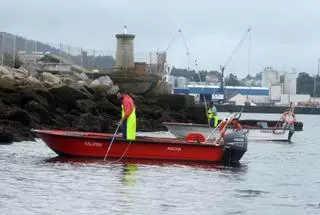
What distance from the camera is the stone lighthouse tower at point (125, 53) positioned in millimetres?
55562

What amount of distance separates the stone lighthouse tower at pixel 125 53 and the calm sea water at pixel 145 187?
25.9m

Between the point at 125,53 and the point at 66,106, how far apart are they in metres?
15.0

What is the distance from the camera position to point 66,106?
137 feet

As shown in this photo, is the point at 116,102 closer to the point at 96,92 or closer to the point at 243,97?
the point at 96,92

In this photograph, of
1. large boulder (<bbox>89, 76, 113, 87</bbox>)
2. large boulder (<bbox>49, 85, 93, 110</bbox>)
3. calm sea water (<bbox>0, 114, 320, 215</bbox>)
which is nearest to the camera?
calm sea water (<bbox>0, 114, 320, 215</bbox>)

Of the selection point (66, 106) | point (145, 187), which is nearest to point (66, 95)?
point (66, 106)

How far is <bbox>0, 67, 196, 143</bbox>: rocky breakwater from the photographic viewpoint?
34.2 m

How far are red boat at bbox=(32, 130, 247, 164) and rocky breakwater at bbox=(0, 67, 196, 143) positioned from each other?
5.87 m

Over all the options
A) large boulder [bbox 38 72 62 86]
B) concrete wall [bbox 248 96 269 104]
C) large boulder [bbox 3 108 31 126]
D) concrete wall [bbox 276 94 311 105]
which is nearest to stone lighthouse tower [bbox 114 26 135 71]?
large boulder [bbox 38 72 62 86]

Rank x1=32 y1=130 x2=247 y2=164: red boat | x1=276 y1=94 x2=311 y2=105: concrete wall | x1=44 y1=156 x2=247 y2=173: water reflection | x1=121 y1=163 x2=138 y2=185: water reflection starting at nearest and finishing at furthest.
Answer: x1=121 y1=163 x2=138 y2=185: water reflection < x1=44 y1=156 x2=247 y2=173: water reflection < x1=32 y1=130 x2=247 y2=164: red boat < x1=276 y1=94 x2=311 y2=105: concrete wall

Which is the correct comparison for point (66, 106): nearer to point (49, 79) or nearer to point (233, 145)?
point (49, 79)

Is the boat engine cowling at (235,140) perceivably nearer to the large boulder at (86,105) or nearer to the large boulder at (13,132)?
the large boulder at (13,132)

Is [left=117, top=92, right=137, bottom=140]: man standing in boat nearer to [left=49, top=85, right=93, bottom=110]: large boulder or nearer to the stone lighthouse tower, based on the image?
[left=49, top=85, right=93, bottom=110]: large boulder

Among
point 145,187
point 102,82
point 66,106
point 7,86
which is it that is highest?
point 102,82
